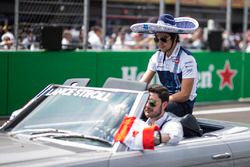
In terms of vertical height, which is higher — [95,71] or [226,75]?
[95,71]

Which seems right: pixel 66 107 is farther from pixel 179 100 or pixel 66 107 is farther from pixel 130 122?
pixel 179 100

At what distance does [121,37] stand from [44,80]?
4013 millimetres

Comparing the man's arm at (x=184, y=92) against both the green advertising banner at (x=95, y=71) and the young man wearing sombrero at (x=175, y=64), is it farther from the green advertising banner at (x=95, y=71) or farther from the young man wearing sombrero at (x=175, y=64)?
the green advertising banner at (x=95, y=71)

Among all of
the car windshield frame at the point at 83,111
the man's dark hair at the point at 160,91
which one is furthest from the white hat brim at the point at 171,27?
the car windshield frame at the point at 83,111

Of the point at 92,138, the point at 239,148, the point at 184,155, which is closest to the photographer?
the point at 92,138

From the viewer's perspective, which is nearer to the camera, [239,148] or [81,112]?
[81,112]

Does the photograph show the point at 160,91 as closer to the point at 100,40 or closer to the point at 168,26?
the point at 168,26

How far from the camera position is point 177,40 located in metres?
5.82

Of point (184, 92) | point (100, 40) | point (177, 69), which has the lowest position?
point (184, 92)

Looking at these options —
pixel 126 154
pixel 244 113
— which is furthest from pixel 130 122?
pixel 244 113

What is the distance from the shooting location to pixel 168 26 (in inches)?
222

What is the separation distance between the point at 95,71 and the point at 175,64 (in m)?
7.13

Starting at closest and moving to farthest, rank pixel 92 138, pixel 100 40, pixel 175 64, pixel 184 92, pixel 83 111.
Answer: pixel 92 138 → pixel 83 111 → pixel 184 92 → pixel 175 64 → pixel 100 40

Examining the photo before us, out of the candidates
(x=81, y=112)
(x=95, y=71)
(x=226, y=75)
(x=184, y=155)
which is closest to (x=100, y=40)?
(x=95, y=71)
